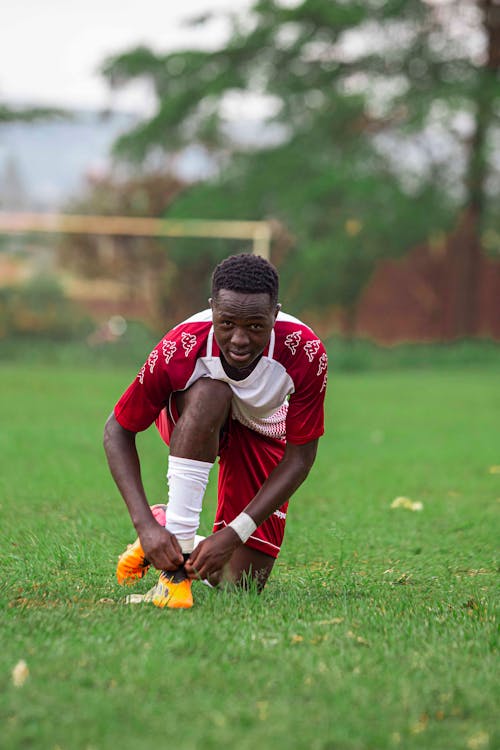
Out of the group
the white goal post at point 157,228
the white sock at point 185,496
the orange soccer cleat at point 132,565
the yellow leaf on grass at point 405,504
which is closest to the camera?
the white sock at point 185,496

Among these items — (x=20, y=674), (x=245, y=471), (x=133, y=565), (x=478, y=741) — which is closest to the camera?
(x=478, y=741)

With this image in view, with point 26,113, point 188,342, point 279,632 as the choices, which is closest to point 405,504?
point 188,342

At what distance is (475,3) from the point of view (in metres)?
19.2

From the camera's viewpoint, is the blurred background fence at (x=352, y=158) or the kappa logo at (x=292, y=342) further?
the blurred background fence at (x=352, y=158)

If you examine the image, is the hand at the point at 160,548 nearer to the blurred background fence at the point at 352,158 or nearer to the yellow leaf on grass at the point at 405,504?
the yellow leaf on grass at the point at 405,504

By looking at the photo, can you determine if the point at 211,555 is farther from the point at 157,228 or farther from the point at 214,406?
the point at 157,228

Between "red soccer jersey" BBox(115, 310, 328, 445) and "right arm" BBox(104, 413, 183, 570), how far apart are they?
0.06 m

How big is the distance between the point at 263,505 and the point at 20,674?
1205 millimetres

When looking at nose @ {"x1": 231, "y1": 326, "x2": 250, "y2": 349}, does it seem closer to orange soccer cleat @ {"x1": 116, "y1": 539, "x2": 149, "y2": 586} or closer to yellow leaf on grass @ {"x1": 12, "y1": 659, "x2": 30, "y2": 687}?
orange soccer cleat @ {"x1": 116, "y1": 539, "x2": 149, "y2": 586}

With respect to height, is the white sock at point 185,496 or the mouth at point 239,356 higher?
the mouth at point 239,356

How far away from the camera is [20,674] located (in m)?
2.63

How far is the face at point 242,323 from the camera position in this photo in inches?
134

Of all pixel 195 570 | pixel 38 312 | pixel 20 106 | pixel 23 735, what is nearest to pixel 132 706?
pixel 23 735

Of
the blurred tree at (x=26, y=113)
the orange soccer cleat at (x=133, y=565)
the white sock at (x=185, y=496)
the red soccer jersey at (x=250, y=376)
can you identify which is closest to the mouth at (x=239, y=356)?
the red soccer jersey at (x=250, y=376)
